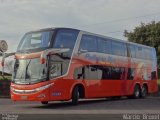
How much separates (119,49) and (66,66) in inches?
271

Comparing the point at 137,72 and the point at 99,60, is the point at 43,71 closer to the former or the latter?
the point at 99,60

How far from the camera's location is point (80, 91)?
2452 cm

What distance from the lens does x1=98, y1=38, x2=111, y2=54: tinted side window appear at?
26203mm

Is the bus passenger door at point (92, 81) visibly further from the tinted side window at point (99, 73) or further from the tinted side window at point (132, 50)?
the tinted side window at point (132, 50)

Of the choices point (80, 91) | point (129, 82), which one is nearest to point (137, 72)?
point (129, 82)

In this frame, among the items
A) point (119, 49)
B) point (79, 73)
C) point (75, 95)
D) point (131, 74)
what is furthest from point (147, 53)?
point (75, 95)

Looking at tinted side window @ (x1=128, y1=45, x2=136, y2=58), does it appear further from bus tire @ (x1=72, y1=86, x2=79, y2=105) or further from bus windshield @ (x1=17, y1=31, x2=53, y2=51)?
bus windshield @ (x1=17, y1=31, x2=53, y2=51)

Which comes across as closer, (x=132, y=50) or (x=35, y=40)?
(x=35, y=40)

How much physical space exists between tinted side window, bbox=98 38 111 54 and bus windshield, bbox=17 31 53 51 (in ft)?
15.0

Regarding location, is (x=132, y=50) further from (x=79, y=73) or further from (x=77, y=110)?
(x=77, y=110)

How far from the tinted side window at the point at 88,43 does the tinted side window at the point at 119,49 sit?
2.71m

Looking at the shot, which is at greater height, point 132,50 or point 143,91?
point 132,50

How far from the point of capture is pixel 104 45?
26.8m

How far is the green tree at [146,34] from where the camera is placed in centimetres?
6144
